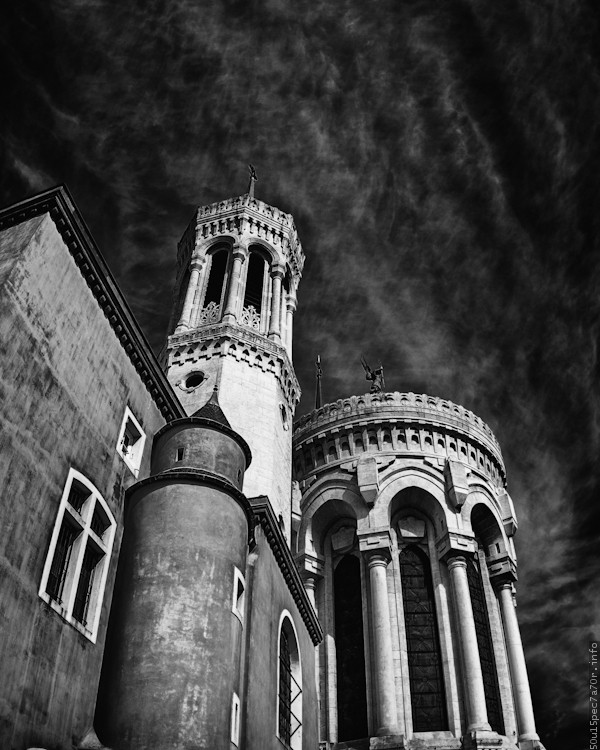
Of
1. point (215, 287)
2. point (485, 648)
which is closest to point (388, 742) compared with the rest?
point (485, 648)

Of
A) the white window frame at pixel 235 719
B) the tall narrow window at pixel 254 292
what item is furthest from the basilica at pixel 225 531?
the white window frame at pixel 235 719

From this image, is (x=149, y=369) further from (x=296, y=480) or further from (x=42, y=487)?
(x=296, y=480)

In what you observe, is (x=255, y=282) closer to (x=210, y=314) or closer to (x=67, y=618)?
(x=210, y=314)

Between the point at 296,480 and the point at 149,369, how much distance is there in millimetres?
15349

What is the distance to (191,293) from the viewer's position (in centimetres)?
3041

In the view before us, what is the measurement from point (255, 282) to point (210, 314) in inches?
145

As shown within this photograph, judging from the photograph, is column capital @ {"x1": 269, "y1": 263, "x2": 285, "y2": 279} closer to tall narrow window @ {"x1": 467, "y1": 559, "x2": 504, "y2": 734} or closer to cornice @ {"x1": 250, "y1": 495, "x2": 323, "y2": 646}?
tall narrow window @ {"x1": 467, "y1": 559, "x2": 504, "y2": 734}

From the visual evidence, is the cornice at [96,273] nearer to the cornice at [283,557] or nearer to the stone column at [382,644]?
the cornice at [283,557]

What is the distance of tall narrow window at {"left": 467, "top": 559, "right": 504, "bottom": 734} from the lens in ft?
84.4

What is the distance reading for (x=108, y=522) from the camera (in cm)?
1445

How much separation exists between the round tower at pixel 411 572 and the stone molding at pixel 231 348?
5.06 meters

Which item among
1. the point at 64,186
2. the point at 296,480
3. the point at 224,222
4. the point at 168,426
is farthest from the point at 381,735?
the point at 224,222

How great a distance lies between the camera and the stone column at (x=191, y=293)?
2891 centimetres

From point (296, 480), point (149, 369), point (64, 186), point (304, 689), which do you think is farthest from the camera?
point (296, 480)
